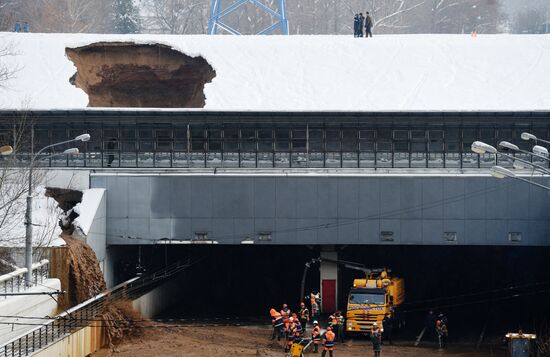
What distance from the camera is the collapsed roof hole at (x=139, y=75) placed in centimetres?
6988

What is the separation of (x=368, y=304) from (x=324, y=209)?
580 centimetres

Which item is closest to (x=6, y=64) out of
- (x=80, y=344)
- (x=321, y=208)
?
(x=321, y=208)

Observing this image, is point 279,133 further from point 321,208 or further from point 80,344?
point 80,344

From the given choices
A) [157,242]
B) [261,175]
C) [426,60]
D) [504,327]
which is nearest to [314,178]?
[261,175]

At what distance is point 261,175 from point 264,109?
293 inches

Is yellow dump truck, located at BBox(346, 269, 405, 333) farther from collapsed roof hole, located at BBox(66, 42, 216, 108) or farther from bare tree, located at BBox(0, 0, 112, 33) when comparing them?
bare tree, located at BBox(0, 0, 112, 33)

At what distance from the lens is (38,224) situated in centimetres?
5003

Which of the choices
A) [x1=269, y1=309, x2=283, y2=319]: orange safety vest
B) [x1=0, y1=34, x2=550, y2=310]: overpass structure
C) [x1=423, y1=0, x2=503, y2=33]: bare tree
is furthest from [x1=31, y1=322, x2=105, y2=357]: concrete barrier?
[x1=423, y1=0, x2=503, y2=33]: bare tree

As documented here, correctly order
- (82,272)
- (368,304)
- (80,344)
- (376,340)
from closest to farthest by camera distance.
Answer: (80,344) → (376,340) → (82,272) → (368,304)

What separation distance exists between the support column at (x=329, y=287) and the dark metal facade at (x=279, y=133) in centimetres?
595

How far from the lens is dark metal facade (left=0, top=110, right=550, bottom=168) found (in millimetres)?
60281

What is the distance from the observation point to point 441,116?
199ft

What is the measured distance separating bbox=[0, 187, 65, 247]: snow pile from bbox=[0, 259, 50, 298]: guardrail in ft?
5.90

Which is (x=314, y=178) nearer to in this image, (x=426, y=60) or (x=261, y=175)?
(x=261, y=175)
